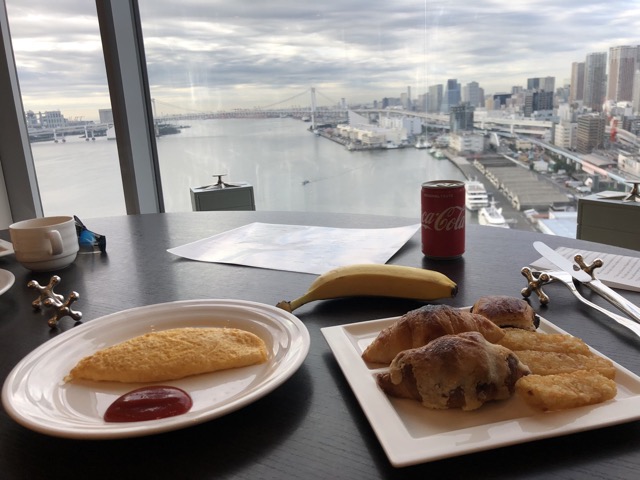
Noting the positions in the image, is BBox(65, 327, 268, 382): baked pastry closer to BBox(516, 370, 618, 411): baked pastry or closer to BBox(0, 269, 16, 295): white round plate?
BBox(516, 370, 618, 411): baked pastry

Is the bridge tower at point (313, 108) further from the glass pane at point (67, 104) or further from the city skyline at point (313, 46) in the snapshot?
the glass pane at point (67, 104)

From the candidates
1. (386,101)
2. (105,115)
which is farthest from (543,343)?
(105,115)

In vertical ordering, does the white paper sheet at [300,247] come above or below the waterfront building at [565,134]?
below

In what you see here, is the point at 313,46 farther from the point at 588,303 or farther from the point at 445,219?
the point at 588,303

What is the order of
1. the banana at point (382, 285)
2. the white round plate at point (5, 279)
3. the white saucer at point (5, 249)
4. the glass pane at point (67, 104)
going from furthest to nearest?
the glass pane at point (67, 104)
the white saucer at point (5, 249)
the white round plate at point (5, 279)
the banana at point (382, 285)

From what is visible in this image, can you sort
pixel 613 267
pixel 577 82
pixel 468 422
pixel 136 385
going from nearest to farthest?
pixel 468 422 < pixel 136 385 < pixel 613 267 < pixel 577 82

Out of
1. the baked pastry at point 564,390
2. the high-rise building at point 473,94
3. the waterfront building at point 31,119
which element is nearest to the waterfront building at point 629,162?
the high-rise building at point 473,94

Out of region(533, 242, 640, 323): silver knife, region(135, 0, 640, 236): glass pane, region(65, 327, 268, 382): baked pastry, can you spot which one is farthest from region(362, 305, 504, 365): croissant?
region(135, 0, 640, 236): glass pane
